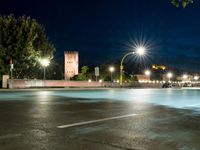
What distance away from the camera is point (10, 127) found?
415 inches

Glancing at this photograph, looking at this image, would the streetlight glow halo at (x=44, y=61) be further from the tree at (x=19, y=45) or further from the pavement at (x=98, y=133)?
the pavement at (x=98, y=133)

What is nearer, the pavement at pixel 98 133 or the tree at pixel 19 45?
the pavement at pixel 98 133

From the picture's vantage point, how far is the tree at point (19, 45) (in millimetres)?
50344

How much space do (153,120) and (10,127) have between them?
505 centimetres

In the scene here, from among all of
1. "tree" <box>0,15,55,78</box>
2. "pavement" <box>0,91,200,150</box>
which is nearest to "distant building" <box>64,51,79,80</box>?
"tree" <box>0,15,55,78</box>

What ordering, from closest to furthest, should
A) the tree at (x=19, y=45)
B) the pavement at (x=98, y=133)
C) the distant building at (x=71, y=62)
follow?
the pavement at (x=98, y=133) < the tree at (x=19, y=45) < the distant building at (x=71, y=62)

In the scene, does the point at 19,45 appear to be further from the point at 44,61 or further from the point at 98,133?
the point at 98,133

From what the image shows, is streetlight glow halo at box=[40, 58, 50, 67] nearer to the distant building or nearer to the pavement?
the pavement

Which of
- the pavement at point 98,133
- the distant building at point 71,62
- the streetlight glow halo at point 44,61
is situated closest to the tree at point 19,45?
the streetlight glow halo at point 44,61

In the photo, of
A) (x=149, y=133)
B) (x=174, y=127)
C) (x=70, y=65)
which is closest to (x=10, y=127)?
(x=149, y=133)

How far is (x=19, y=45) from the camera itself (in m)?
50.2

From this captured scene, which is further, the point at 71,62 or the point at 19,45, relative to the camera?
the point at 71,62

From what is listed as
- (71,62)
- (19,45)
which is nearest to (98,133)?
(19,45)

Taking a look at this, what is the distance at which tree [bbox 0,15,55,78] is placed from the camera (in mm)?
50344
